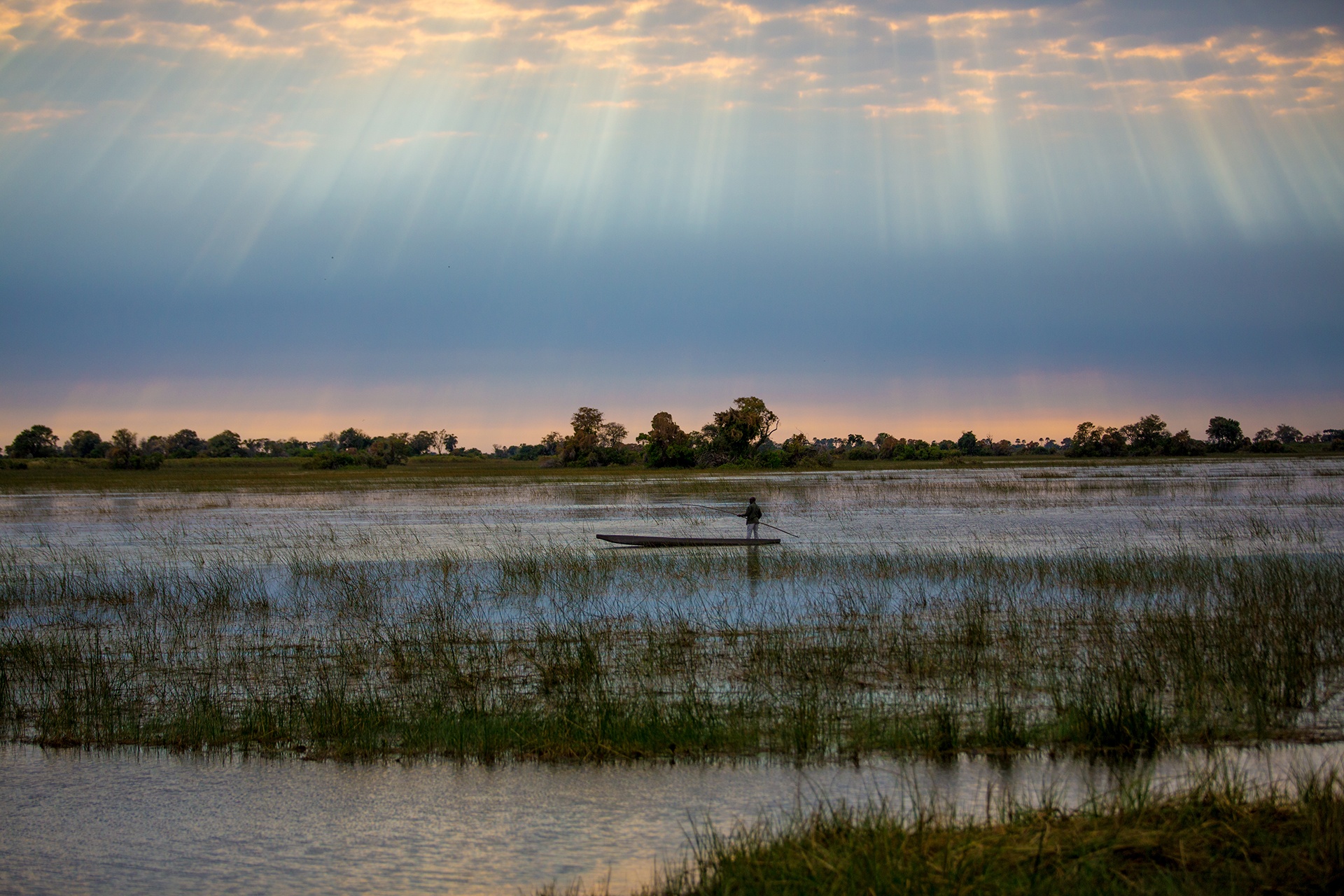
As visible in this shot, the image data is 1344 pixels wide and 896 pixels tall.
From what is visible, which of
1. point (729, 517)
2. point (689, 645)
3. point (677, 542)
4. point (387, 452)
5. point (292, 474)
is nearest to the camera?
point (689, 645)

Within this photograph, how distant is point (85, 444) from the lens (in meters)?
144

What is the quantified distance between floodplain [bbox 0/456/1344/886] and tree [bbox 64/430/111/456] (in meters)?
124

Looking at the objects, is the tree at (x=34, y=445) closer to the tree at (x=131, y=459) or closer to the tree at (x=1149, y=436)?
the tree at (x=131, y=459)

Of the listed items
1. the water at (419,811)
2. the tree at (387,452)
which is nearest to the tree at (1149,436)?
the tree at (387,452)

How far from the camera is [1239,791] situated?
269 inches

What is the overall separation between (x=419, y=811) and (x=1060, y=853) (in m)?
5.23

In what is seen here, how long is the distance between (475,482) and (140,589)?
59676 millimetres

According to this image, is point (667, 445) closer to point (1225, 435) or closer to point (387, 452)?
point (387, 452)

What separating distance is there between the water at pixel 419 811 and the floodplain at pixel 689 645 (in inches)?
15.3

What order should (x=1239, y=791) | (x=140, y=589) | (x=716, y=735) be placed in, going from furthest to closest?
(x=140, y=589) → (x=716, y=735) → (x=1239, y=791)

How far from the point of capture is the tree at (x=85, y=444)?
14000cm

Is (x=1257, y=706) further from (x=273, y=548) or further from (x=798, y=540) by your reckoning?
(x=273, y=548)

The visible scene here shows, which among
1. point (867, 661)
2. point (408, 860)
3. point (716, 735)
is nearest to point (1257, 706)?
point (867, 661)

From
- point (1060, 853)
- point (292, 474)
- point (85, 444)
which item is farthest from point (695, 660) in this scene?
point (85, 444)
